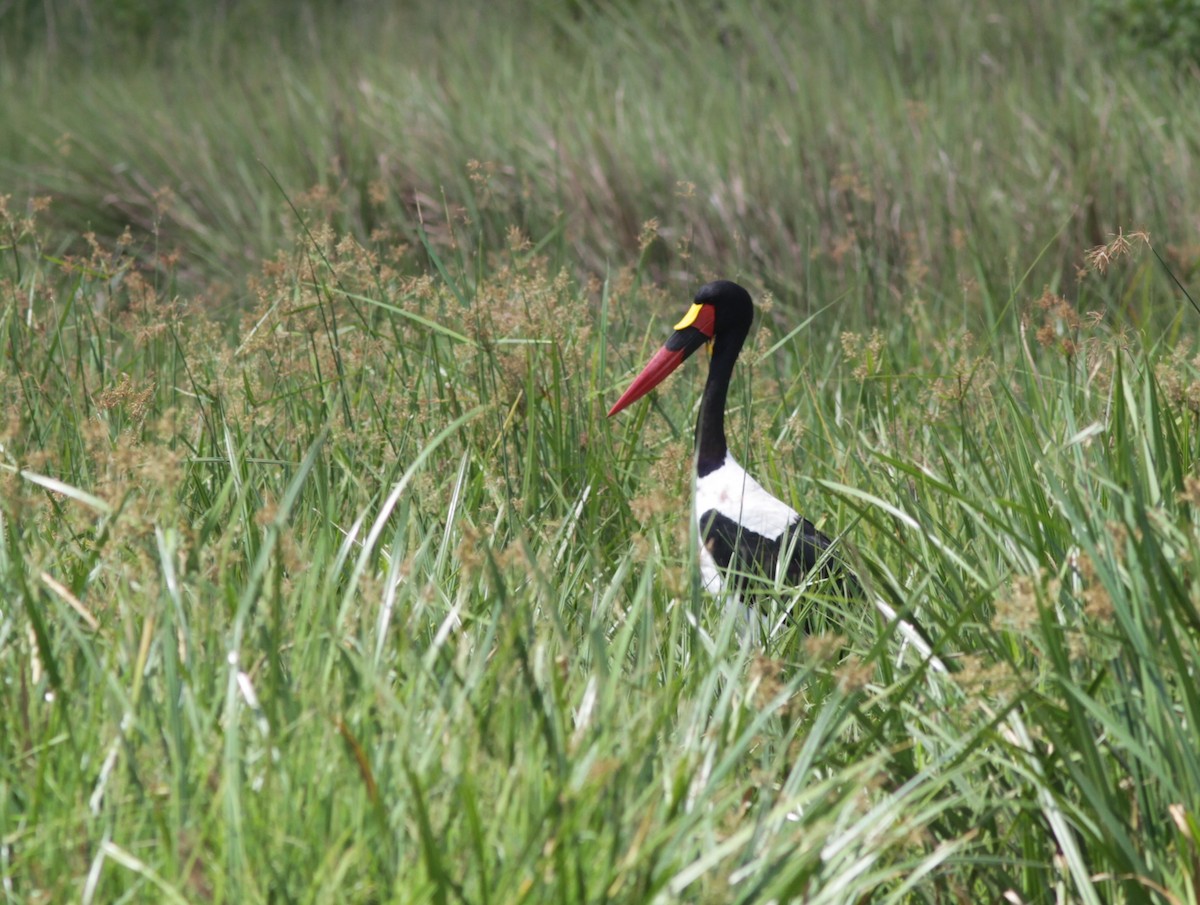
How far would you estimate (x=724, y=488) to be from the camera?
338 centimetres

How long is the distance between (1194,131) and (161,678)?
17.1 ft

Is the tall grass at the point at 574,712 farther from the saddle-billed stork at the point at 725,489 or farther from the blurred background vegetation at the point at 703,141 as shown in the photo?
the blurred background vegetation at the point at 703,141

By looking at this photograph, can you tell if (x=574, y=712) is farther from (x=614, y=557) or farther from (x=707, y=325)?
(x=707, y=325)

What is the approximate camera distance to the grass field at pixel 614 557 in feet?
5.39

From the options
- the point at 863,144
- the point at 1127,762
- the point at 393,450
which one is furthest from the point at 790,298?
the point at 1127,762

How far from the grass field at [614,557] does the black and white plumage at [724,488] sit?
8cm

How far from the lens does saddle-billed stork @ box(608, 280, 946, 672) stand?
3098 millimetres

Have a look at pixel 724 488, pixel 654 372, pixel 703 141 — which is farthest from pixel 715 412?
pixel 703 141

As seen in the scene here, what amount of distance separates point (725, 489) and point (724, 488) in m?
0.03

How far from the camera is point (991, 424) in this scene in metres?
3.29

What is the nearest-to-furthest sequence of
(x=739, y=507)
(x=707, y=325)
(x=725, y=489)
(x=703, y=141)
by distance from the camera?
1. (x=739, y=507)
2. (x=725, y=489)
3. (x=707, y=325)
4. (x=703, y=141)

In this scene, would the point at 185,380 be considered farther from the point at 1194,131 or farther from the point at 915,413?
the point at 1194,131

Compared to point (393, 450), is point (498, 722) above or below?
above

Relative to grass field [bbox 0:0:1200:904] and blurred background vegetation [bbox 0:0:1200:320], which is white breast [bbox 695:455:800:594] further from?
blurred background vegetation [bbox 0:0:1200:320]
